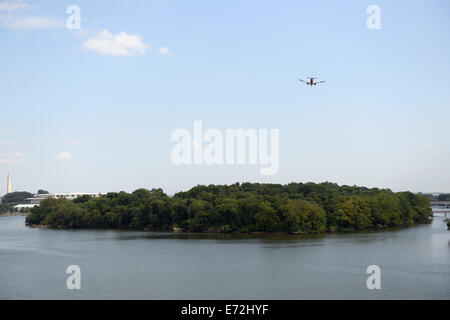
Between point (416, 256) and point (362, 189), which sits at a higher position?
point (362, 189)

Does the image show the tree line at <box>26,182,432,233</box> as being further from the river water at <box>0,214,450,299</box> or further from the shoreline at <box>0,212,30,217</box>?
the shoreline at <box>0,212,30,217</box>

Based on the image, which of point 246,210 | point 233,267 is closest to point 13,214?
point 246,210

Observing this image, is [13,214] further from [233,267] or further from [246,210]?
[233,267]

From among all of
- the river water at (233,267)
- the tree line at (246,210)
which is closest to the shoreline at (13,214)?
the tree line at (246,210)

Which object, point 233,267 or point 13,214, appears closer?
point 233,267
